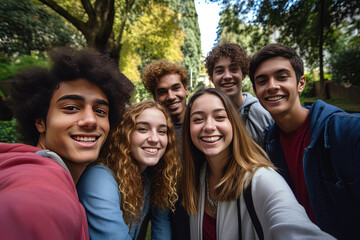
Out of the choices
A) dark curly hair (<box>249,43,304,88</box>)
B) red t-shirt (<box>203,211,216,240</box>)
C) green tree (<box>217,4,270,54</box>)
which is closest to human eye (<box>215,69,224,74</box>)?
dark curly hair (<box>249,43,304,88</box>)

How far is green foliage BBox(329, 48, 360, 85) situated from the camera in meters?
11.3

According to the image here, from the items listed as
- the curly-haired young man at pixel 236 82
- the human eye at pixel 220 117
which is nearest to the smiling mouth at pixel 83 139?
the human eye at pixel 220 117

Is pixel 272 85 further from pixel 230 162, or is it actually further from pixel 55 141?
pixel 55 141

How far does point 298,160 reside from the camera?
207 cm

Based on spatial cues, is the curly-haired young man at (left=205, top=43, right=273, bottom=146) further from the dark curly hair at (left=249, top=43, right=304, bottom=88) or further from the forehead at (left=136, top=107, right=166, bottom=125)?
the forehead at (left=136, top=107, right=166, bottom=125)

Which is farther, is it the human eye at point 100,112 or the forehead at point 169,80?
the forehead at point 169,80

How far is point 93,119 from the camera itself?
150cm

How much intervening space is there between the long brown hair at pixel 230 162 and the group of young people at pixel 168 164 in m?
0.01

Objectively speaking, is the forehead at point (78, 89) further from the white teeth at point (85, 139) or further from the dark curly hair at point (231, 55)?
the dark curly hair at point (231, 55)

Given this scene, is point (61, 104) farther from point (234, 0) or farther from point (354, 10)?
point (354, 10)

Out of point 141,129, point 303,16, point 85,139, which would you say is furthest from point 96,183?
point 303,16

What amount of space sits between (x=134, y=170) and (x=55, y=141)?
846mm

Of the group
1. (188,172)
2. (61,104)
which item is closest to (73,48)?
(61,104)

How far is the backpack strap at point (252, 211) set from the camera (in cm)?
150
